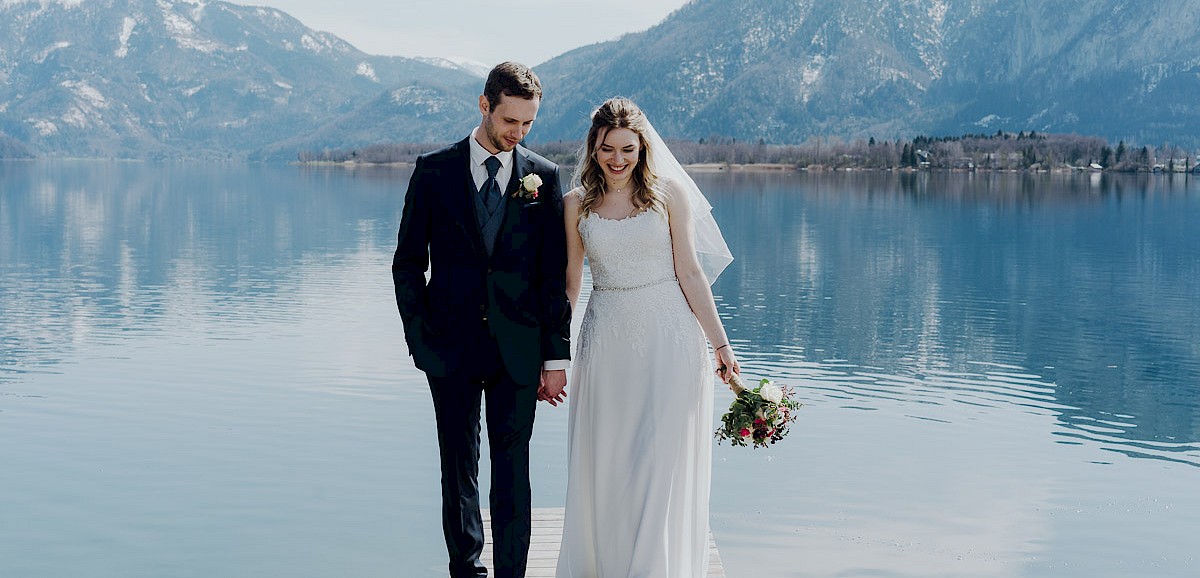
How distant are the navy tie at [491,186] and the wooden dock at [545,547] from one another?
85.8 inches

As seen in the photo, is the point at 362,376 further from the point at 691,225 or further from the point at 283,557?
the point at 691,225

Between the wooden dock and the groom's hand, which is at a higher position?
the groom's hand

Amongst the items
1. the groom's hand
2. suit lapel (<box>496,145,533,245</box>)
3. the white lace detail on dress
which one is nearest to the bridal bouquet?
the white lace detail on dress

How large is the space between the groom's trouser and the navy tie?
0.67 meters

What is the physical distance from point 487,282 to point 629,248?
813 millimetres

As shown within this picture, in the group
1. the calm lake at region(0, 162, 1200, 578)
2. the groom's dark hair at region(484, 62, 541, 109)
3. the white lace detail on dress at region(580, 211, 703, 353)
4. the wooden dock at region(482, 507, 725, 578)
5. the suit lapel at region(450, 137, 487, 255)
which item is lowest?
the calm lake at region(0, 162, 1200, 578)

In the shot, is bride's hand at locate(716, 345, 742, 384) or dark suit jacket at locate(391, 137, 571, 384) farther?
bride's hand at locate(716, 345, 742, 384)

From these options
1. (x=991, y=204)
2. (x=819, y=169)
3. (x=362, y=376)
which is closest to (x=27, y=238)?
(x=362, y=376)

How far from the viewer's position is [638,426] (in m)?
6.22

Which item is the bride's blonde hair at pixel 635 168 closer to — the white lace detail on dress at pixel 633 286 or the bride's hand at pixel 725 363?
the white lace detail on dress at pixel 633 286

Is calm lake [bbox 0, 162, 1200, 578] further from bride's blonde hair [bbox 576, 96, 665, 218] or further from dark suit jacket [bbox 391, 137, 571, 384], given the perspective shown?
bride's blonde hair [bbox 576, 96, 665, 218]

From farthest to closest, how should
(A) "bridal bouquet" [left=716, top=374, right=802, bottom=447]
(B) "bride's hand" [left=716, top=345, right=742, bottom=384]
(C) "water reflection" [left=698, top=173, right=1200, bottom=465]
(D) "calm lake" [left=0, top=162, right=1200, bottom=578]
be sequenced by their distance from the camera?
(C) "water reflection" [left=698, top=173, right=1200, bottom=465], (D) "calm lake" [left=0, top=162, right=1200, bottom=578], (A) "bridal bouquet" [left=716, top=374, right=802, bottom=447], (B) "bride's hand" [left=716, top=345, right=742, bottom=384]

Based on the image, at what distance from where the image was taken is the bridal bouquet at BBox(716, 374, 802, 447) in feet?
21.2

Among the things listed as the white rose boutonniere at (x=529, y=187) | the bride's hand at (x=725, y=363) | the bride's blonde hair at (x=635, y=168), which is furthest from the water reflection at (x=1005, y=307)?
the white rose boutonniere at (x=529, y=187)
